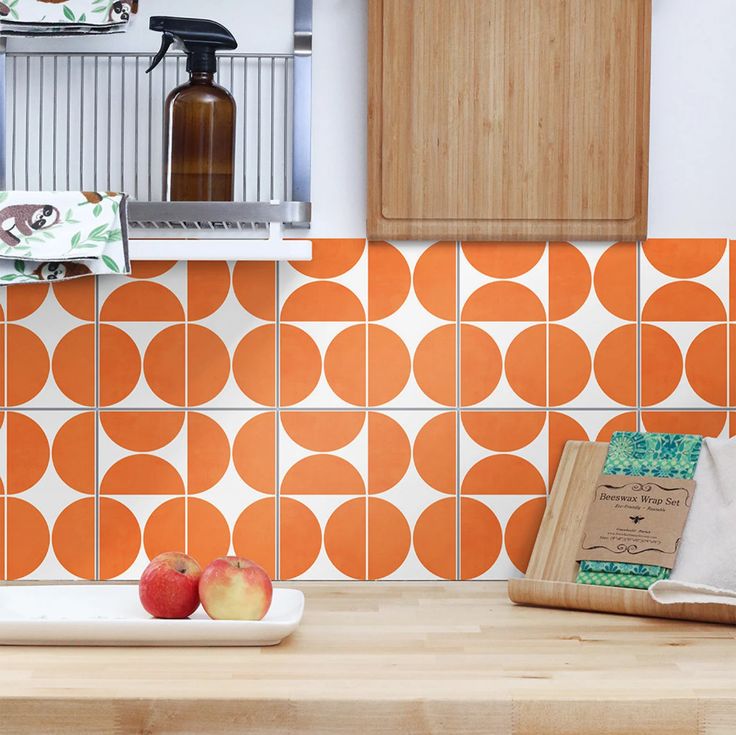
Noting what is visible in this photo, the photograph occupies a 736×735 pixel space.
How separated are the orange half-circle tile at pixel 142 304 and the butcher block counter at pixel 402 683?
0.54m

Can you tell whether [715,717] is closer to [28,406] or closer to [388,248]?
[388,248]

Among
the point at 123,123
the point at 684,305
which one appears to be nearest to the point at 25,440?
the point at 123,123

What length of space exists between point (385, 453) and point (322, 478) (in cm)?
11

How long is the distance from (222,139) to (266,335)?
314 millimetres

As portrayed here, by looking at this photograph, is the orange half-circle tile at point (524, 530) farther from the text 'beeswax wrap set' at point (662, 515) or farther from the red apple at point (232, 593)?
the red apple at point (232, 593)

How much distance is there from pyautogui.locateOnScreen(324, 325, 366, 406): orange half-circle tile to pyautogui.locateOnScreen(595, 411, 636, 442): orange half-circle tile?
0.39 meters

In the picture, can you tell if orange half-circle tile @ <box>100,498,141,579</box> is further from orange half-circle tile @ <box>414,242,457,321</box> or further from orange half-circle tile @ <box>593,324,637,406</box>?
orange half-circle tile @ <box>593,324,637,406</box>

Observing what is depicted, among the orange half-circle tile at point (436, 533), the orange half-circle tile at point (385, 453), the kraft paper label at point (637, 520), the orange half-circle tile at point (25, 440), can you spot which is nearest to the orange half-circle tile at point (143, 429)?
the orange half-circle tile at point (25, 440)

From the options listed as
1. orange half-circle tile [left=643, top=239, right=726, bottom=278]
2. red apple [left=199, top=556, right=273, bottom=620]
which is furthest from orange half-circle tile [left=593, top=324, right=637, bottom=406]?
red apple [left=199, top=556, right=273, bottom=620]

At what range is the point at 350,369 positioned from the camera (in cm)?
141

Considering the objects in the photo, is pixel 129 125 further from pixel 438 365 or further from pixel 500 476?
pixel 500 476

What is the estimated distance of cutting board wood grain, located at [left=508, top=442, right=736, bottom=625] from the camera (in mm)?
1181

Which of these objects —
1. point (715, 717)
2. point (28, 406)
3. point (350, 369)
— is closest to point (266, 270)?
point (350, 369)

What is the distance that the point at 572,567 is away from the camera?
1289mm
